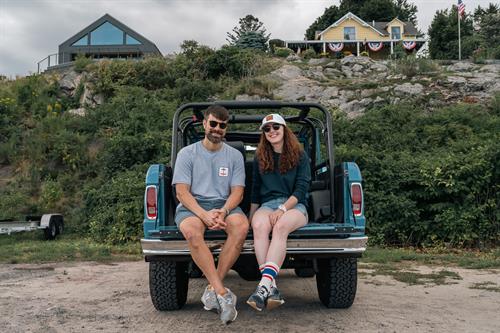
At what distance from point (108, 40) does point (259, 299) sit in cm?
3260

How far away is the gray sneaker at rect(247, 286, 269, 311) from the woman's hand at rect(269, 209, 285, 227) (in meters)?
0.63

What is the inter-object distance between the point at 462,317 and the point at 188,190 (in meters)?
2.75

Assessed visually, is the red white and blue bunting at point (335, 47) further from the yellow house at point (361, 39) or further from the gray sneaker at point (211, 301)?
the gray sneaker at point (211, 301)

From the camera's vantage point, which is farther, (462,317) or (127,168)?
(127,168)

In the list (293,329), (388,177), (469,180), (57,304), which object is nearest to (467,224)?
(469,180)

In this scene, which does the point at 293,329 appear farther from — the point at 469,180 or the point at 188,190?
the point at 469,180

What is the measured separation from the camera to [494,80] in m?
20.4

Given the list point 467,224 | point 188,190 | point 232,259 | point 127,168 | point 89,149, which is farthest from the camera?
point 89,149

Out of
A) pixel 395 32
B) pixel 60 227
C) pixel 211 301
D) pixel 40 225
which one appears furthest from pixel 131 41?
pixel 211 301

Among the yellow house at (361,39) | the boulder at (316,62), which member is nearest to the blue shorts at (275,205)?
the boulder at (316,62)

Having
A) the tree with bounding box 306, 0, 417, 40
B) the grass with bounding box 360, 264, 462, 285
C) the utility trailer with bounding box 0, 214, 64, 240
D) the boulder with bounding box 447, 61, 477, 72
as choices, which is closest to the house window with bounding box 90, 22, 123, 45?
the boulder with bounding box 447, 61, 477, 72

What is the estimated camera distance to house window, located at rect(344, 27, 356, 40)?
51778 mm

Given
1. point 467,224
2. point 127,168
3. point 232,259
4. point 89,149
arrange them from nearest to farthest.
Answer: point 232,259
point 467,224
point 127,168
point 89,149

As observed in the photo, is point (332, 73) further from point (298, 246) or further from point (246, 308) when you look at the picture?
point (298, 246)
